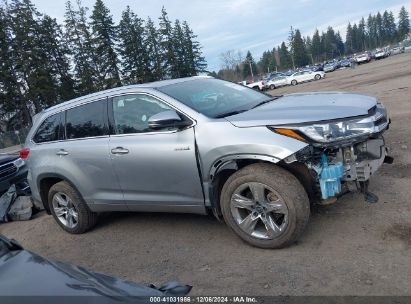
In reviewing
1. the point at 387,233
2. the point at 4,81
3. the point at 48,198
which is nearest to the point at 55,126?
the point at 48,198

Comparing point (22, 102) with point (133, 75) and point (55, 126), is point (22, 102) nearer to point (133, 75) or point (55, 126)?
point (133, 75)

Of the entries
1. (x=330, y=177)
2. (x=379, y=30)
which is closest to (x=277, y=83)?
(x=330, y=177)

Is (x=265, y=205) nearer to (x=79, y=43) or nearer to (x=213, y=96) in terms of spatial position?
(x=213, y=96)

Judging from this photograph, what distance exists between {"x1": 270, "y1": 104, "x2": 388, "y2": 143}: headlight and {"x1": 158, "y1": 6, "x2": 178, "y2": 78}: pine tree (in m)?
67.0

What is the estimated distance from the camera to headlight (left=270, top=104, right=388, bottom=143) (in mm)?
3746

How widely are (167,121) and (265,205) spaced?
50.6 inches

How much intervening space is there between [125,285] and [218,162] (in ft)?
6.64

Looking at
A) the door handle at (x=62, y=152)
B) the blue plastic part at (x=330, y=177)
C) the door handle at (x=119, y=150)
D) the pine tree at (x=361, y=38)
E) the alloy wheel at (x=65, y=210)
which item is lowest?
the alloy wheel at (x=65, y=210)

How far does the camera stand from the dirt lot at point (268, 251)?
3.44 metres

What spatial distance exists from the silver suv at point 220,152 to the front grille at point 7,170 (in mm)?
3567

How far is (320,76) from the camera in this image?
4934 centimetres

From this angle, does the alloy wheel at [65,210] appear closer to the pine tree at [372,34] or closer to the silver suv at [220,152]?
the silver suv at [220,152]

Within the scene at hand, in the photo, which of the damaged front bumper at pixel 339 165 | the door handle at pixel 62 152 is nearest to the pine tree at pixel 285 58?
the door handle at pixel 62 152

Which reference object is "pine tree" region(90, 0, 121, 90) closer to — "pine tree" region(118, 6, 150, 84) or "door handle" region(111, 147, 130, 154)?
"pine tree" region(118, 6, 150, 84)
